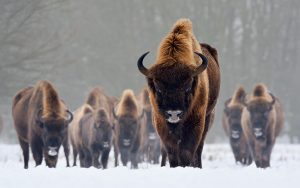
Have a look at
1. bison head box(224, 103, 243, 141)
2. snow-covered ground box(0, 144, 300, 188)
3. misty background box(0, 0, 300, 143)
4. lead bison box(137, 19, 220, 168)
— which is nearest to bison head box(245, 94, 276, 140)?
bison head box(224, 103, 243, 141)

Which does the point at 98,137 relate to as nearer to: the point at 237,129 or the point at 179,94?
the point at 237,129

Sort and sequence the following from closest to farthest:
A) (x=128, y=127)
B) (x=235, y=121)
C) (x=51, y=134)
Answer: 1. (x=51, y=134)
2. (x=128, y=127)
3. (x=235, y=121)

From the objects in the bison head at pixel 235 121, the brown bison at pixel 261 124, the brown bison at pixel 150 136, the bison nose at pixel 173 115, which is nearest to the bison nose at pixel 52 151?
the brown bison at pixel 261 124

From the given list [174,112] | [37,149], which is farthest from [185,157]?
[37,149]

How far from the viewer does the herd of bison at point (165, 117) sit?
320 inches

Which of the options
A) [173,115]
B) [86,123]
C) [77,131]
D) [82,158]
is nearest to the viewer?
[173,115]

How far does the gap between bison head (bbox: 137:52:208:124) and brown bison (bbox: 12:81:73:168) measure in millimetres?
5421

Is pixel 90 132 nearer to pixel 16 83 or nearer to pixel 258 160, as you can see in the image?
pixel 258 160

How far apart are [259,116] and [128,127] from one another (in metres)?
3.29

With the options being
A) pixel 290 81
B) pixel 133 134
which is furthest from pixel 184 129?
pixel 290 81

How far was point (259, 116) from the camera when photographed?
53.3ft

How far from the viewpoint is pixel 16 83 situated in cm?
2823

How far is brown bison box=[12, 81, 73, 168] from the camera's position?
13305 mm

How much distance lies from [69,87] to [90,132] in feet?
84.3
